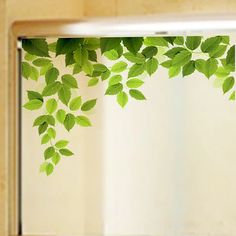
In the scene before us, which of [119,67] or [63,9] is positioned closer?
[119,67]

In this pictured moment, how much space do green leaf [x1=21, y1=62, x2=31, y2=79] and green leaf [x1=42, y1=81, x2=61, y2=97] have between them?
55 mm

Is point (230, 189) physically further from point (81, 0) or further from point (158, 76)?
point (81, 0)

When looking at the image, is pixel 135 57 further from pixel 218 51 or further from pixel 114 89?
pixel 218 51

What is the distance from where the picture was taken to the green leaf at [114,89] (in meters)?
1.06

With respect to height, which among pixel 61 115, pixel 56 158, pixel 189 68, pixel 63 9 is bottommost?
pixel 56 158

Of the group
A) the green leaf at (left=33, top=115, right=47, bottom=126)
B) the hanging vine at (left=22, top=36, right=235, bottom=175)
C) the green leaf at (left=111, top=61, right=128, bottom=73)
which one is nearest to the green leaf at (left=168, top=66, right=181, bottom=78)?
the hanging vine at (left=22, top=36, right=235, bottom=175)

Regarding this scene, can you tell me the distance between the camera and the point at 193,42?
103 cm

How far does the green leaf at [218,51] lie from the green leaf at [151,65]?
0.13 meters

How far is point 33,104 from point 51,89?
0.06 m

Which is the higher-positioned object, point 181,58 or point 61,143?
point 181,58

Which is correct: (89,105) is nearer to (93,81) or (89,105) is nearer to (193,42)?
(93,81)

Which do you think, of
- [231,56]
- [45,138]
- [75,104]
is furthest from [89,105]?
[231,56]

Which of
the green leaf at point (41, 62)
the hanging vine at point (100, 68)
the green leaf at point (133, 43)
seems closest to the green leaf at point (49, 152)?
the hanging vine at point (100, 68)

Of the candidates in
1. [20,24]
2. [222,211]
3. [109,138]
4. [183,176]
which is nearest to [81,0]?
[20,24]
